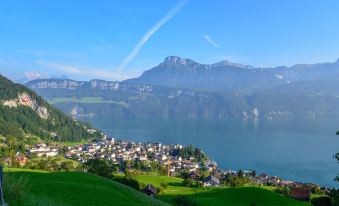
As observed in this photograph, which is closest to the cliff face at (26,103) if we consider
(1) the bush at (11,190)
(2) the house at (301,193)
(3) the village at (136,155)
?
(3) the village at (136,155)

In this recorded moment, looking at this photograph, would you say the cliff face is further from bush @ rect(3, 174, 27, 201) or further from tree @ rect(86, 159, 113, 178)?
bush @ rect(3, 174, 27, 201)

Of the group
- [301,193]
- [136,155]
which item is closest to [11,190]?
[301,193]

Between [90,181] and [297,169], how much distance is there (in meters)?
99.1

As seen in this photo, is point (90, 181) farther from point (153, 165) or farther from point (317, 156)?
point (317, 156)

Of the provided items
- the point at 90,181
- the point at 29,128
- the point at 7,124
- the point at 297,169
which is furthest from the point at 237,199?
the point at 29,128

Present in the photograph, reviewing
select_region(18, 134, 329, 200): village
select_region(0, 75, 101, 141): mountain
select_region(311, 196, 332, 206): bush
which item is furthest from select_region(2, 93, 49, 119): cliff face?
select_region(311, 196, 332, 206): bush

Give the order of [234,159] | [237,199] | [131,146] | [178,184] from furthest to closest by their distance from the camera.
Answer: [131,146] → [234,159] → [178,184] → [237,199]

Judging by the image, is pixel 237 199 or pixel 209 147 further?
pixel 209 147

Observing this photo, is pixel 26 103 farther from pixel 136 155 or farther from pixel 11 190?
pixel 11 190

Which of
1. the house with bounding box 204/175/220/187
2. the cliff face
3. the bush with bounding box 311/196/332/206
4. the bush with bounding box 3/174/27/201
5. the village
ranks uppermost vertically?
the cliff face

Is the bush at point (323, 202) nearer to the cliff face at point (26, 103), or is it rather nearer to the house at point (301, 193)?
the house at point (301, 193)

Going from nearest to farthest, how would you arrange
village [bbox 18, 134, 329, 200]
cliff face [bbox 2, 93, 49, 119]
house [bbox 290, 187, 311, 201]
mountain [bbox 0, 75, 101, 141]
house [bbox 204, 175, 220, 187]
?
1. house [bbox 290, 187, 311, 201]
2. house [bbox 204, 175, 220, 187]
3. village [bbox 18, 134, 329, 200]
4. mountain [bbox 0, 75, 101, 141]
5. cliff face [bbox 2, 93, 49, 119]

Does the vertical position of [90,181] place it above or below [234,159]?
above

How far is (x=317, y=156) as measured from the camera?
128m
